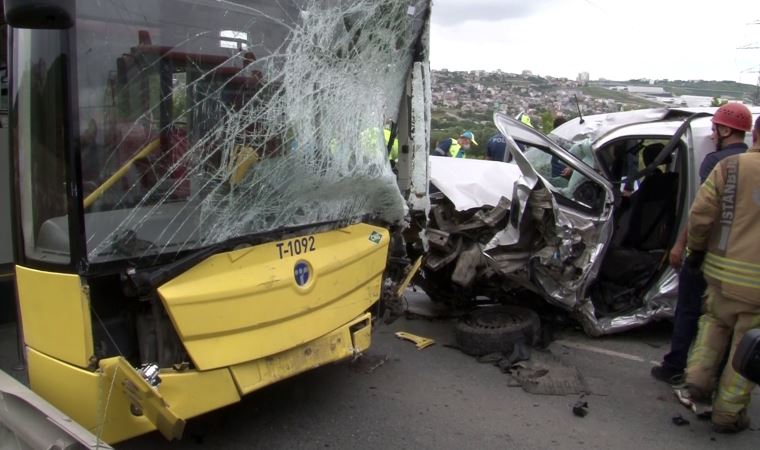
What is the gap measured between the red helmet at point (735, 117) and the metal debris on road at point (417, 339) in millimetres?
2610

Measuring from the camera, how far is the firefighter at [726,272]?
136 inches

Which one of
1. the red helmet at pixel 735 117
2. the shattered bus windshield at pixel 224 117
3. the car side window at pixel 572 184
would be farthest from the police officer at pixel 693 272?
the shattered bus windshield at pixel 224 117

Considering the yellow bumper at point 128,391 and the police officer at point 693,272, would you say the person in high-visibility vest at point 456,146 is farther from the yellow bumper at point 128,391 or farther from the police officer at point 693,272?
the yellow bumper at point 128,391

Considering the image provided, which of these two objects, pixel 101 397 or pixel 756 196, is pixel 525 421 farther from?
pixel 101 397

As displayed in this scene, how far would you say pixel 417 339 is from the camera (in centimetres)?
525

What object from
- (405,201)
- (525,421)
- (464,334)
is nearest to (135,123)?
(405,201)

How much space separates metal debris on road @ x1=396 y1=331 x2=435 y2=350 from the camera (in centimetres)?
514

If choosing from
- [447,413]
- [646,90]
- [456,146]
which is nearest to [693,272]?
[447,413]

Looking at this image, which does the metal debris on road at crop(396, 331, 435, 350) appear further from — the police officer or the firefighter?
the firefighter

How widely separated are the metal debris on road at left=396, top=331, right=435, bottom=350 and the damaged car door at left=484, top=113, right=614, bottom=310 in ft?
2.79

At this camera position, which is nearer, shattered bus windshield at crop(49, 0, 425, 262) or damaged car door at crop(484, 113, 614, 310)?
shattered bus windshield at crop(49, 0, 425, 262)

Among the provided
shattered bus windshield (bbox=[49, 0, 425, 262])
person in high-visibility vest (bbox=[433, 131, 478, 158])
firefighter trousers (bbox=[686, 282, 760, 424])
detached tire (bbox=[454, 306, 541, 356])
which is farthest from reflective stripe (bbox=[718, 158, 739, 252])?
person in high-visibility vest (bbox=[433, 131, 478, 158])

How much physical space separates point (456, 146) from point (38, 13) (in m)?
7.84

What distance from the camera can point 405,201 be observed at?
4.07 metres
